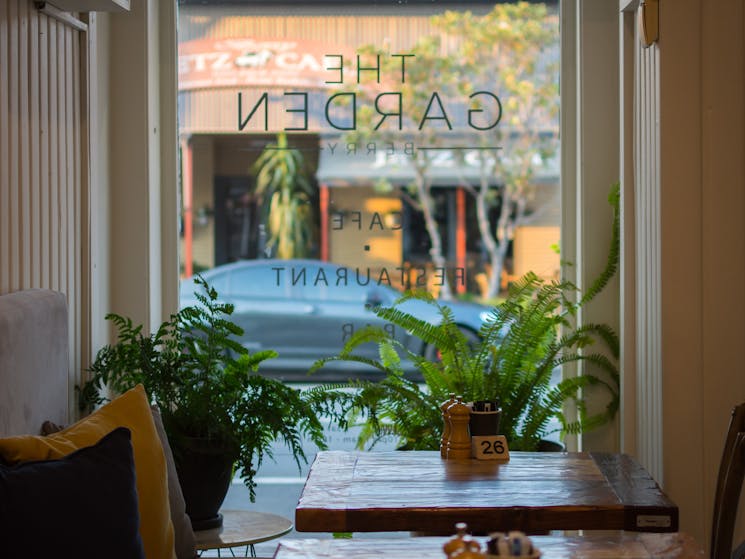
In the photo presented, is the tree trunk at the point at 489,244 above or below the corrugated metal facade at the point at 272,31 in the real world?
below

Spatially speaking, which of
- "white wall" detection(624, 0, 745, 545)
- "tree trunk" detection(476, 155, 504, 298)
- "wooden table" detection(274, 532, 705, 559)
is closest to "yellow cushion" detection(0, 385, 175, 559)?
"wooden table" detection(274, 532, 705, 559)

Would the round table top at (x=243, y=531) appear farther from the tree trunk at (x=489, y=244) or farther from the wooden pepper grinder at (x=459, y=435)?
the tree trunk at (x=489, y=244)

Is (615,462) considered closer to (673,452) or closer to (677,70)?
(673,452)

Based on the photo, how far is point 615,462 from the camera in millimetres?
3115

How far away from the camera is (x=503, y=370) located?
13.4ft

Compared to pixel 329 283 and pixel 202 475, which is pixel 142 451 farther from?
pixel 329 283

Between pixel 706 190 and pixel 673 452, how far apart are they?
820 millimetres

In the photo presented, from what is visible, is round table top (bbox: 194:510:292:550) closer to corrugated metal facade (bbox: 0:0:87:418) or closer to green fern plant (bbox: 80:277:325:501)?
green fern plant (bbox: 80:277:325:501)

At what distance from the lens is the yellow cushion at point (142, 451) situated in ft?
8.77

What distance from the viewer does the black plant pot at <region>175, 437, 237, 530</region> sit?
3607 millimetres

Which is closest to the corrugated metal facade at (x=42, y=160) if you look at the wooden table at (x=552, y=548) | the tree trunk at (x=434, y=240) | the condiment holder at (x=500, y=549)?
the wooden table at (x=552, y=548)

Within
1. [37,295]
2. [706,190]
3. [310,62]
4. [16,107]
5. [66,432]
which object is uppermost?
[310,62]

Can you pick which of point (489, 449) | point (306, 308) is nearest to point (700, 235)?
point (489, 449)

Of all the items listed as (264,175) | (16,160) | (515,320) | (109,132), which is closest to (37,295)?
(16,160)
